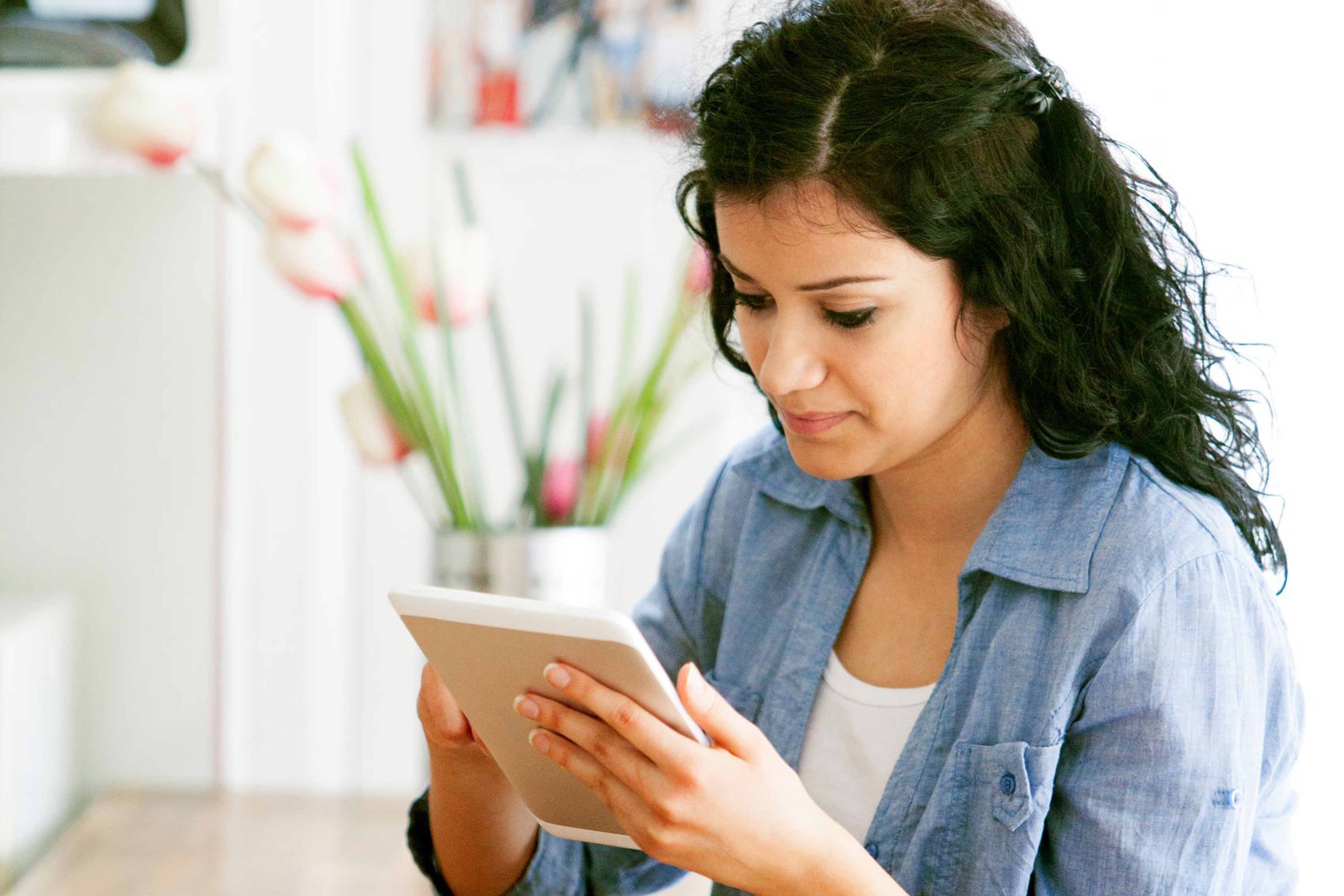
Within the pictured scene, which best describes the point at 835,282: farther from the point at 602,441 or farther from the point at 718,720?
the point at 602,441

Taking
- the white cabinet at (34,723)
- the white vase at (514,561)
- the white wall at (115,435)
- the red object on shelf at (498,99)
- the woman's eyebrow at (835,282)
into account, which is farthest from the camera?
the red object on shelf at (498,99)

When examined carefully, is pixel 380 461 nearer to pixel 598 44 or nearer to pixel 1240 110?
pixel 598 44

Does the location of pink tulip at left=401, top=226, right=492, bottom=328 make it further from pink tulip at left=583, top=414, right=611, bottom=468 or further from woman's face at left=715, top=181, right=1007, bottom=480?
woman's face at left=715, top=181, right=1007, bottom=480

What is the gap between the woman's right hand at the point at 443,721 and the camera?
0.87m

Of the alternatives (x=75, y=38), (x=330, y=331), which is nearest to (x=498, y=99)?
(x=330, y=331)

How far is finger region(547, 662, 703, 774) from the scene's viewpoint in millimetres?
707

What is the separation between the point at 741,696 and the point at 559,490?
0.33 metres

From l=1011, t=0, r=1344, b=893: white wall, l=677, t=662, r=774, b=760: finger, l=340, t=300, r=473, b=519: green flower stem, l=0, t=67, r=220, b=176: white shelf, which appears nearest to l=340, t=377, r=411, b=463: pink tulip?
l=340, t=300, r=473, b=519: green flower stem

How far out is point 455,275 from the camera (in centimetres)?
119

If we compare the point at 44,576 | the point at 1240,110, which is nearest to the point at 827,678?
the point at 1240,110

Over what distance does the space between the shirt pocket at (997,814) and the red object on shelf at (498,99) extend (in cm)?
107

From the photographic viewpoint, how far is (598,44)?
1.65 m

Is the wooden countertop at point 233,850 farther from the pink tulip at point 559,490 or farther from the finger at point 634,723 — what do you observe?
the finger at point 634,723

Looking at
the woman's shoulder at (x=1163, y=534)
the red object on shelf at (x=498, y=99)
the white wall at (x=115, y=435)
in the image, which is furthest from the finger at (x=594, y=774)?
the red object on shelf at (x=498, y=99)
